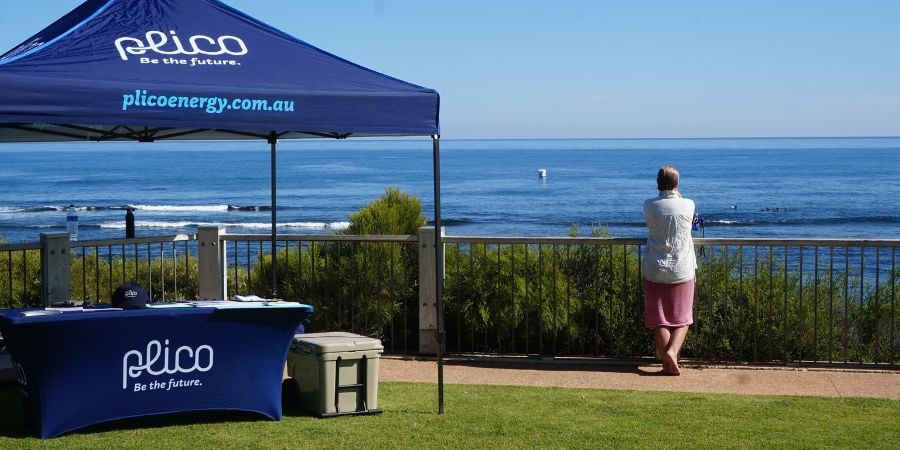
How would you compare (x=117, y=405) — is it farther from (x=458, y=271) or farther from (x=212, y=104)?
(x=458, y=271)

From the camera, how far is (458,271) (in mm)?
9812

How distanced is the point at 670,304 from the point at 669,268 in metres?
0.33

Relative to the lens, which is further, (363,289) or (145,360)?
(363,289)

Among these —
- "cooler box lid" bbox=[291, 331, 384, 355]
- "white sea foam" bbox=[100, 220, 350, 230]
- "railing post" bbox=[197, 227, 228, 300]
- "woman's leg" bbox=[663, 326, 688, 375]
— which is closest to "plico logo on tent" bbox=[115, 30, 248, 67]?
"cooler box lid" bbox=[291, 331, 384, 355]

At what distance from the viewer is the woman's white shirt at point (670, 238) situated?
27.0 feet

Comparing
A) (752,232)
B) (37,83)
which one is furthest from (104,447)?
(752,232)

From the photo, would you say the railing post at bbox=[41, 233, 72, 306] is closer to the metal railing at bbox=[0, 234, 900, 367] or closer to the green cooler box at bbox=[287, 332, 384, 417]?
the metal railing at bbox=[0, 234, 900, 367]

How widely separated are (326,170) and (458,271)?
261 feet

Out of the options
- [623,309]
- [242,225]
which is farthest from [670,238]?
[242,225]

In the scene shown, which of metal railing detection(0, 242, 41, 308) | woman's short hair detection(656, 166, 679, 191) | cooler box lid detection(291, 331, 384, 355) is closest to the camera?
cooler box lid detection(291, 331, 384, 355)

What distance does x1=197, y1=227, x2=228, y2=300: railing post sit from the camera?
928 centimetres

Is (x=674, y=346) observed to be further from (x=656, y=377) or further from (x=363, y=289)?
(x=363, y=289)

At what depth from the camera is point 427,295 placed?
927 centimetres

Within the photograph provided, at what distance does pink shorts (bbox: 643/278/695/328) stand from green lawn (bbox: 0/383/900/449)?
92 cm
